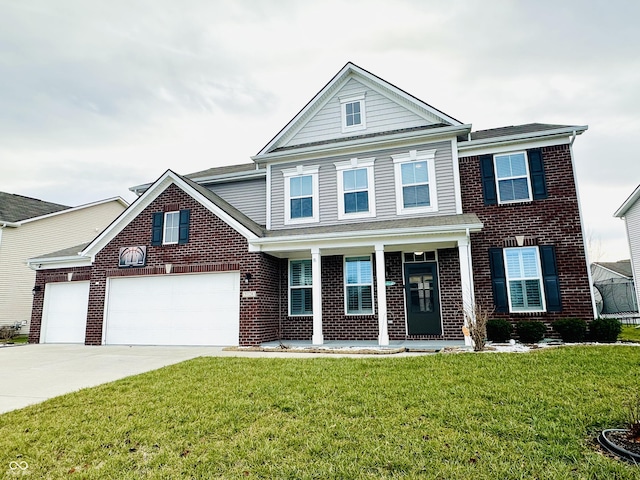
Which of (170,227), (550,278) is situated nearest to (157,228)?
(170,227)

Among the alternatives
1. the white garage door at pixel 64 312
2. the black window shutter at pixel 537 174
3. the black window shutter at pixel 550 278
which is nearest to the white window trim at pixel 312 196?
the black window shutter at pixel 537 174

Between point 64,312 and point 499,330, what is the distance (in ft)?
48.2

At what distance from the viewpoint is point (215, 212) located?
1169 cm

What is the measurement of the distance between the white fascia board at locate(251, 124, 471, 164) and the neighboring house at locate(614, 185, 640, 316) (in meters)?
12.0

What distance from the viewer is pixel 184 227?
39.3 ft

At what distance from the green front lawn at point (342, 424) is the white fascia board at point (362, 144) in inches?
279

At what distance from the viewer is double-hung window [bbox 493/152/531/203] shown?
10883mm

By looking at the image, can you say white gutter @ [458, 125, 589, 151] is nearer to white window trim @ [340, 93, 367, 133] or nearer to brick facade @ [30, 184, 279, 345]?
white window trim @ [340, 93, 367, 133]

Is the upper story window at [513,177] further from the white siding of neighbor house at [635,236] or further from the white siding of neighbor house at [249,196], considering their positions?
the white siding of neighbor house at [635,236]

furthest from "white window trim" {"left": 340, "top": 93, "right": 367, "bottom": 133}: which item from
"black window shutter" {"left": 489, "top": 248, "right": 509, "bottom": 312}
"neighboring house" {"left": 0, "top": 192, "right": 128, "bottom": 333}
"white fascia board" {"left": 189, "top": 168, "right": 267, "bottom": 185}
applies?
"neighboring house" {"left": 0, "top": 192, "right": 128, "bottom": 333}

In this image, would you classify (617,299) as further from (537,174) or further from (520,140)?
(520,140)

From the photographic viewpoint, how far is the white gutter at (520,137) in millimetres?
10453

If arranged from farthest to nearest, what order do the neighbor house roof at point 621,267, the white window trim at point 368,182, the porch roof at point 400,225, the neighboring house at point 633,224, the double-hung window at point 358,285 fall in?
→ the neighbor house roof at point 621,267 < the neighboring house at point 633,224 < the white window trim at point 368,182 < the double-hung window at point 358,285 < the porch roof at point 400,225

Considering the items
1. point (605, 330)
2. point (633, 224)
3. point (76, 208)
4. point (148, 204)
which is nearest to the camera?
point (605, 330)
